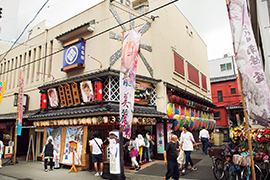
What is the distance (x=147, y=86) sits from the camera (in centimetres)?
1371

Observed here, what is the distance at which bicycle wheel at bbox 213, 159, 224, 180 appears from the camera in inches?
290

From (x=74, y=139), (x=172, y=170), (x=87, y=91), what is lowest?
(x=172, y=170)

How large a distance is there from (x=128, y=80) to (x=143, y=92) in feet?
15.4

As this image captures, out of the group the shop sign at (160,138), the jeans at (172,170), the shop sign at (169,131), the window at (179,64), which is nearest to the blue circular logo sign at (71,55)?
the shop sign at (160,138)

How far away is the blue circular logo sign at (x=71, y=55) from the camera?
13.8 meters

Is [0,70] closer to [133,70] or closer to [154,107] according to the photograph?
[154,107]

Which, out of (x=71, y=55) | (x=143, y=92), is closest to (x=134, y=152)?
(x=143, y=92)

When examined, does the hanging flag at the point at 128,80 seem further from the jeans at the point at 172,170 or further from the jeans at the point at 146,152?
the jeans at the point at 146,152

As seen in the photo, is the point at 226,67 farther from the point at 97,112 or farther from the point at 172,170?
the point at 172,170

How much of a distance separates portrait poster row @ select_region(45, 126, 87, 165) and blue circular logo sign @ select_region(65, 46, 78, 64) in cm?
477

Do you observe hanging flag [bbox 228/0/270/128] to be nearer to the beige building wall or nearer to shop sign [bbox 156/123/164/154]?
the beige building wall

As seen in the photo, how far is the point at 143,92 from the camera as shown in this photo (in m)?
13.4

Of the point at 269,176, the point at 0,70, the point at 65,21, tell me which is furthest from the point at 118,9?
the point at 0,70

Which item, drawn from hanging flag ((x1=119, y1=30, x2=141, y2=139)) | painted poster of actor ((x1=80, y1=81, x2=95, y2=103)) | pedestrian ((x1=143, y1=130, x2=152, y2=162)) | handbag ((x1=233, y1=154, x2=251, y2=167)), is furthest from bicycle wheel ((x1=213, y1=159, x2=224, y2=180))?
painted poster of actor ((x1=80, y1=81, x2=95, y2=103))
